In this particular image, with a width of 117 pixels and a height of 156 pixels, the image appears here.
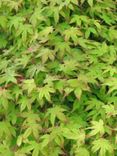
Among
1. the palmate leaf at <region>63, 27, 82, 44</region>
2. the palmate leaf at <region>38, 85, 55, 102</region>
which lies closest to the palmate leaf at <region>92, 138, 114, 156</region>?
the palmate leaf at <region>38, 85, 55, 102</region>

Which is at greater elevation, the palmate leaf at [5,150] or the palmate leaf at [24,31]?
the palmate leaf at [24,31]

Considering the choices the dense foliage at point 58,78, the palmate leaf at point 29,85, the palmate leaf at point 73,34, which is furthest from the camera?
the palmate leaf at point 73,34

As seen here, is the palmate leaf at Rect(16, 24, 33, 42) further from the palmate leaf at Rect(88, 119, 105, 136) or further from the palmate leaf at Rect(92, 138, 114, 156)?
the palmate leaf at Rect(92, 138, 114, 156)

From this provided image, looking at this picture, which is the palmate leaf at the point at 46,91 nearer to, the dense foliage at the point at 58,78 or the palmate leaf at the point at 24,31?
the dense foliage at the point at 58,78

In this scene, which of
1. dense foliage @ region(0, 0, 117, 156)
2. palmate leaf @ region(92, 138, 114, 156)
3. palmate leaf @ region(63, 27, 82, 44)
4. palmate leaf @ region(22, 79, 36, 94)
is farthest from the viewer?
palmate leaf @ region(63, 27, 82, 44)

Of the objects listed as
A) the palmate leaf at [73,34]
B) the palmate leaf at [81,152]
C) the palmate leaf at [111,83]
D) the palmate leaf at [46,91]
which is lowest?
the palmate leaf at [81,152]

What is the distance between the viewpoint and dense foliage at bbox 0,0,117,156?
247 centimetres

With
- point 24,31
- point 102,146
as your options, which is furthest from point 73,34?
point 102,146

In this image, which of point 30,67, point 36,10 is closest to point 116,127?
point 30,67

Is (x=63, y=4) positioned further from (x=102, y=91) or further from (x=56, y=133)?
(x=56, y=133)

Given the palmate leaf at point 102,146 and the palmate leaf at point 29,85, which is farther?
the palmate leaf at point 29,85

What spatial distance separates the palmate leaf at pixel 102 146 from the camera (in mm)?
2338

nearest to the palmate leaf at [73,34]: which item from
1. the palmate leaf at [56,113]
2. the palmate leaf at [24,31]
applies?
the palmate leaf at [24,31]

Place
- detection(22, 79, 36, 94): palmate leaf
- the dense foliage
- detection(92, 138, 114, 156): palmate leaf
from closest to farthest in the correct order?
detection(92, 138, 114, 156): palmate leaf → the dense foliage → detection(22, 79, 36, 94): palmate leaf
